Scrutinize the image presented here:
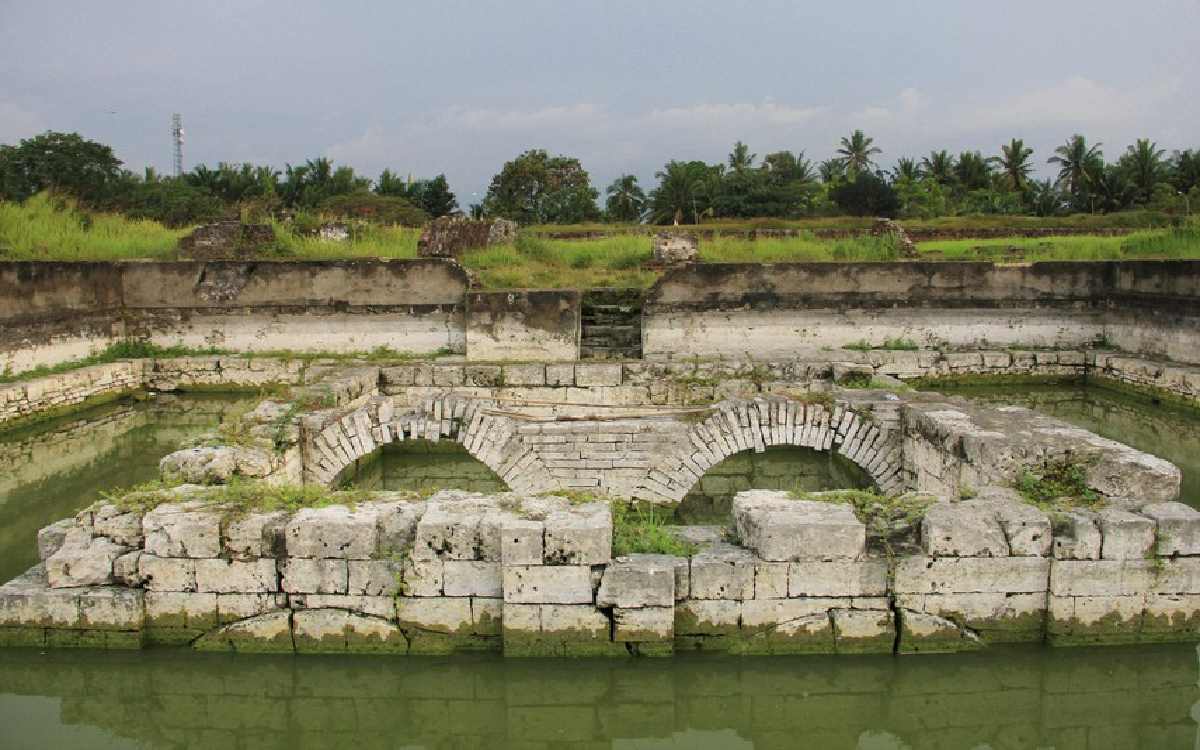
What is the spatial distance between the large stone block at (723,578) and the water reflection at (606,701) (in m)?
0.38

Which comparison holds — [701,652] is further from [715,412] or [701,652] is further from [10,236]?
[10,236]

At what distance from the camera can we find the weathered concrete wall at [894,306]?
14.8 metres

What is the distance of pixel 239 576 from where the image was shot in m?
5.07

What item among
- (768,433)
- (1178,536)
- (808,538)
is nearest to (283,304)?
(768,433)

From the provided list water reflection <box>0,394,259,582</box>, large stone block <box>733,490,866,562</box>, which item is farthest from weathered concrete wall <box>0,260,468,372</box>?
large stone block <box>733,490,866,562</box>

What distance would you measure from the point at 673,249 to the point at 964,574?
11608 mm

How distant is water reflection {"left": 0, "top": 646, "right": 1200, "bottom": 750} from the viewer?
4.55 m

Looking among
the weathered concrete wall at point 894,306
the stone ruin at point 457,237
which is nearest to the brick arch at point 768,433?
the weathered concrete wall at point 894,306

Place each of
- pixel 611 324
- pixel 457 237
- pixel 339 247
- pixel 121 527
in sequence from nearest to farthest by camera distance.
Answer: pixel 121 527
pixel 611 324
pixel 457 237
pixel 339 247

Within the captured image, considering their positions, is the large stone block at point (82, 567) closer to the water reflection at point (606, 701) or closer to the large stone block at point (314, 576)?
the water reflection at point (606, 701)

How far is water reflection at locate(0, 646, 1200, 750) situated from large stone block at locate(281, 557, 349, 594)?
0.42 m

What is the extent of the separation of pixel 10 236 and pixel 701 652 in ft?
52.4

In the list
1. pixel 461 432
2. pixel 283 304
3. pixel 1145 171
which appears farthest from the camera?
pixel 1145 171

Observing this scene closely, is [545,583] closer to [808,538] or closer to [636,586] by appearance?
[636,586]
